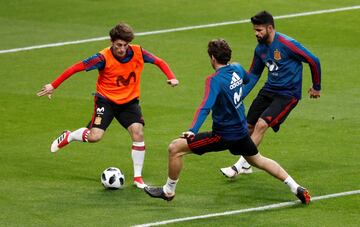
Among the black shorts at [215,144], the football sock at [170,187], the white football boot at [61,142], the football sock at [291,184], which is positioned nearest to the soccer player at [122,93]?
the white football boot at [61,142]

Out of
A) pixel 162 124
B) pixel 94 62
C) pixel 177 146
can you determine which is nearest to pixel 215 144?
pixel 177 146

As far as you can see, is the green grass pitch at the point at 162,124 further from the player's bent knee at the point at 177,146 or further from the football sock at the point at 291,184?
the player's bent knee at the point at 177,146

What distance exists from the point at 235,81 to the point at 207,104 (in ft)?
1.99

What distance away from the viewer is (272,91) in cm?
1788

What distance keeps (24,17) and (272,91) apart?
14.7 m

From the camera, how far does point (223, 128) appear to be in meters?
15.9

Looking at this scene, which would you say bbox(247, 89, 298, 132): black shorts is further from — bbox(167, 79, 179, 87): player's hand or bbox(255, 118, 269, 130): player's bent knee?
bbox(167, 79, 179, 87): player's hand

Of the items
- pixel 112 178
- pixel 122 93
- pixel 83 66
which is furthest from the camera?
pixel 122 93

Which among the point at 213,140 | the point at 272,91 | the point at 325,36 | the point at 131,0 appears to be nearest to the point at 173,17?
the point at 131,0

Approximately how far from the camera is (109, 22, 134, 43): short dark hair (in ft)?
55.7

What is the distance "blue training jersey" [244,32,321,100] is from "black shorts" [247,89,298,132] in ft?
0.32

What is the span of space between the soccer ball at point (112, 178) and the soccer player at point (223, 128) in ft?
3.53

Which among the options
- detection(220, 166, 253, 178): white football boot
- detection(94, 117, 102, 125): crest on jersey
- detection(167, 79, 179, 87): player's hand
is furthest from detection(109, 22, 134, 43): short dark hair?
detection(220, 166, 253, 178): white football boot

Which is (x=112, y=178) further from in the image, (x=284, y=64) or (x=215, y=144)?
(x=284, y=64)
